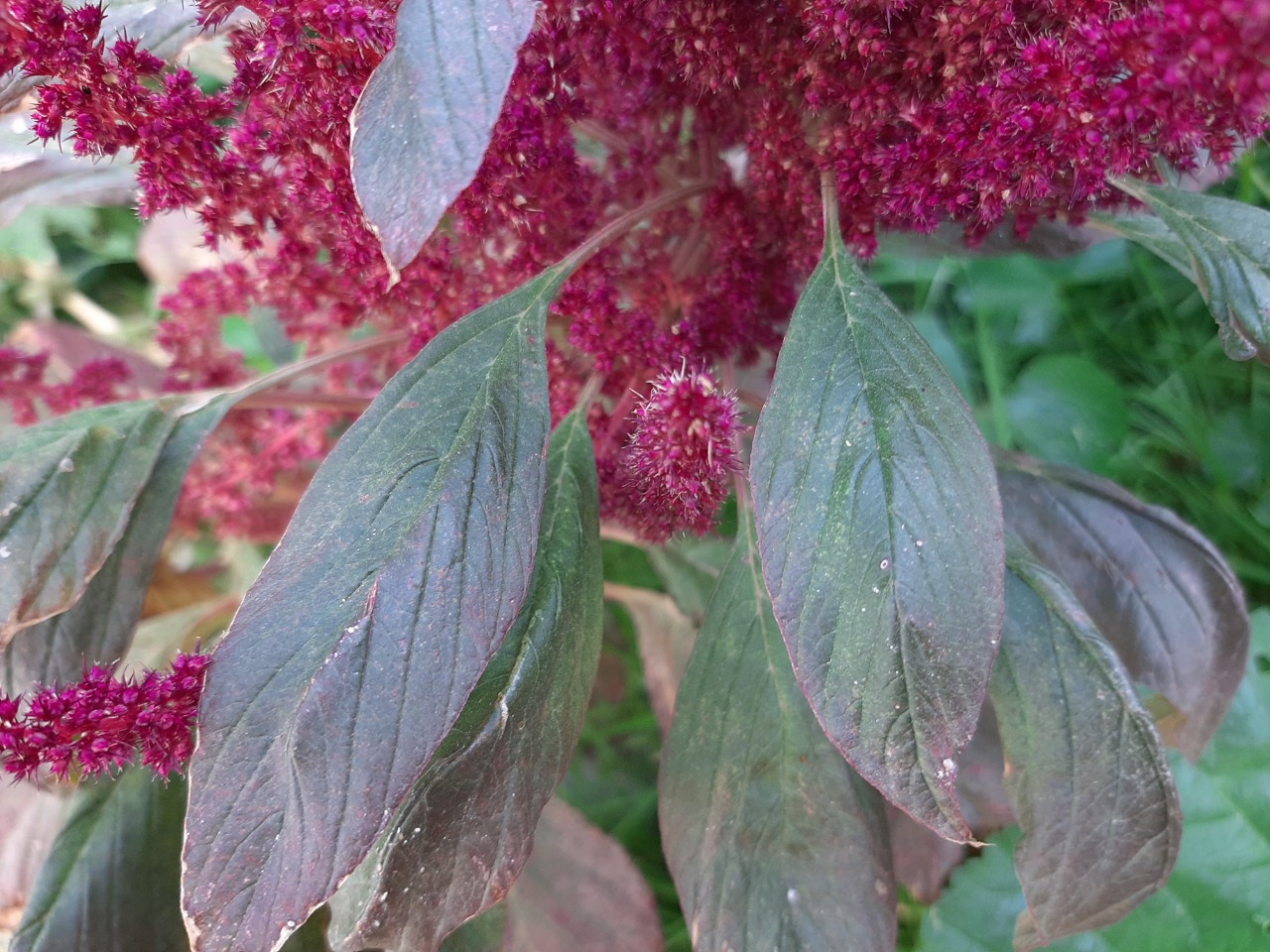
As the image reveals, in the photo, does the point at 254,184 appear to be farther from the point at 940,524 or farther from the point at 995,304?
the point at 995,304

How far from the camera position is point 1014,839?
77 cm

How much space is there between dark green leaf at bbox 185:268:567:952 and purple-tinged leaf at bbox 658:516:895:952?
0.70 ft

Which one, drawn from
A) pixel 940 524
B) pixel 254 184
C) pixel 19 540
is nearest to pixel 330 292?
Answer: pixel 254 184

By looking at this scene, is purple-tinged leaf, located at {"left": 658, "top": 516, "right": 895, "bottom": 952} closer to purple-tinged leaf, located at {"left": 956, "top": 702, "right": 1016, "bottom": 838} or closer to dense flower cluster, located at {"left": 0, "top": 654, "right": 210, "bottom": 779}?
purple-tinged leaf, located at {"left": 956, "top": 702, "right": 1016, "bottom": 838}

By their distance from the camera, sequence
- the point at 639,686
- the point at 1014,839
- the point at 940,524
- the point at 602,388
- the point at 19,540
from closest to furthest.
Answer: the point at 940,524
the point at 19,540
the point at 602,388
the point at 1014,839
the point at 639,686

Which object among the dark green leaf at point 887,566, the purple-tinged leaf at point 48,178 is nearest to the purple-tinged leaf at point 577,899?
the dark green leaf at point 887,566

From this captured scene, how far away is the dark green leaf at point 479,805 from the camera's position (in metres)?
0.46

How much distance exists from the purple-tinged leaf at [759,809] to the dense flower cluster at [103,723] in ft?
0.97

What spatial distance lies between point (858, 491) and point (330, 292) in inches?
17.3

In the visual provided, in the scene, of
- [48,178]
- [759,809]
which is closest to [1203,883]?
[759,809]

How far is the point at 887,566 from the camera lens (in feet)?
1.32

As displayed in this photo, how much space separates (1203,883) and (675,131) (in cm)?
76

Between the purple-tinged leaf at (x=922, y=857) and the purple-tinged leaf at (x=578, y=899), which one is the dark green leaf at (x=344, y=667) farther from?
the purple-tinged leaf at (x=922, y=857)

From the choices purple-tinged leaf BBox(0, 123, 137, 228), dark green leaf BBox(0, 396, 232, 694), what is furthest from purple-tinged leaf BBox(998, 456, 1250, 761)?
purple-tinged leaf BBox(0, 123, 137, 228)
